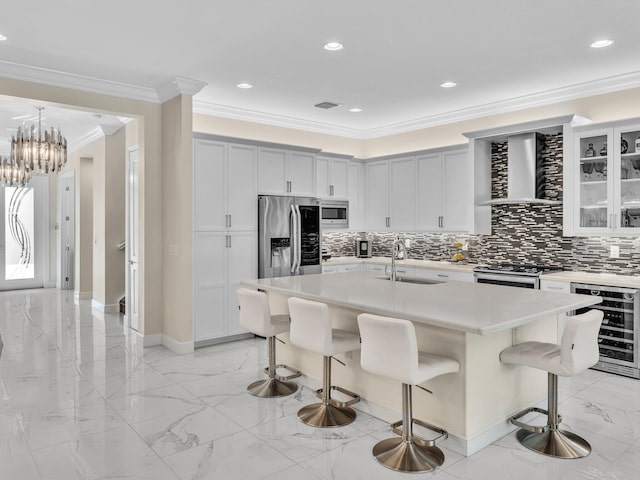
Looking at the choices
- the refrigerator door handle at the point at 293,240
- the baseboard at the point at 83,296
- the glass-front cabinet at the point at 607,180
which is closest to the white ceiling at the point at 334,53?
the glass-front cabinet at the point at 607,180

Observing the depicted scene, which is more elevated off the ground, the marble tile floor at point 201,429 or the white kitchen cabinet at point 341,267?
the white kitchen cabinet at point 341,267

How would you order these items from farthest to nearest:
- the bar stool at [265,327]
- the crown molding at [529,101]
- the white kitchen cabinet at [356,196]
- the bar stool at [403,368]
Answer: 1. the white kitchen cabinet at [356,196]
2. the crown molding at [529,101]
3. the bar stool at [265,327]
4. the bar stool at [403,368]

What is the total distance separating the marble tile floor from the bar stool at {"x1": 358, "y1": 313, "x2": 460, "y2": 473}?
93mm

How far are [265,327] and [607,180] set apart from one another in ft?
12.0

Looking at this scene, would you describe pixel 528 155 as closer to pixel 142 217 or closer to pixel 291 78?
pixel 291 78

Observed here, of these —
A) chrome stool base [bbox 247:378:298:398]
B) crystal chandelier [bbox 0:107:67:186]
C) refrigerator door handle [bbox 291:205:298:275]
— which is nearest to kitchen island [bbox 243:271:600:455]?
chrome stool base [bbox 247:378:298:398]

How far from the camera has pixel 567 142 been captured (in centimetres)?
493

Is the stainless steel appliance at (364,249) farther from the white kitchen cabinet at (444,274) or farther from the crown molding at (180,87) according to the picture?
the crown molding at (180,87)

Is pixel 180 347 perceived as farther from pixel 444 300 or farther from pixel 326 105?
pixel 326 105

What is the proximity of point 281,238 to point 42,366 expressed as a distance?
9.54ft

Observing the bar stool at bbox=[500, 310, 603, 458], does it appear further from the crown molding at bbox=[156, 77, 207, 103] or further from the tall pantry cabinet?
the crown molding at bbox=[156, 77, 207, 103]

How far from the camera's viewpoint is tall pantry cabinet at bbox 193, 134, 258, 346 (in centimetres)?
536

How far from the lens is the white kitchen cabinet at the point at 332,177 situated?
6887mm

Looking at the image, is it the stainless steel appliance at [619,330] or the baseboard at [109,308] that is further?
the baseboard at [109,308]
